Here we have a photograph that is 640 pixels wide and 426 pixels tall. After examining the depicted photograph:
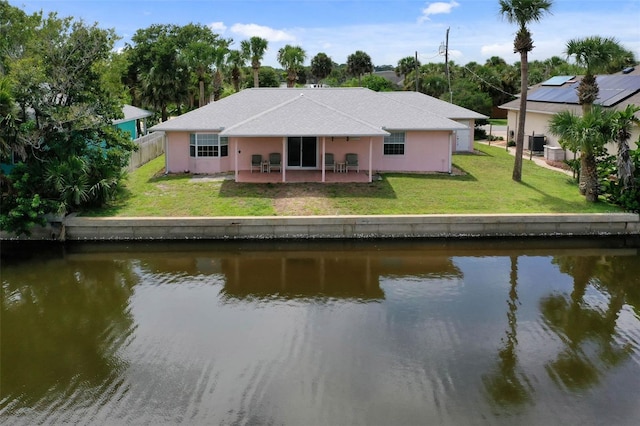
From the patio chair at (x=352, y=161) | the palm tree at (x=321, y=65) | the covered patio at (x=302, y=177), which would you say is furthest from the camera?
the palm tree at (x=321, y=65)

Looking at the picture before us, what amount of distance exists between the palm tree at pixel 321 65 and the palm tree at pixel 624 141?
255 ft

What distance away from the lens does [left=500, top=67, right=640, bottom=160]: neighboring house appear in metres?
26.0

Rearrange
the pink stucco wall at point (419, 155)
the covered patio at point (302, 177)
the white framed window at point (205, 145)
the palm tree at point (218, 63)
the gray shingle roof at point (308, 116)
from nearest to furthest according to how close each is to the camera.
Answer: the gray shingle roof at point (308, 116) < the covered patio at point (302, 177) < the white framed window at point (205, 145) < the pink stucco wall at point (419, 155) < the palm tree at point (218, 63)

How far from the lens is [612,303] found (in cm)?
1327

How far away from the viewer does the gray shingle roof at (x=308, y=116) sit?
2284cm

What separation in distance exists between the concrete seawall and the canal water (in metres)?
0.86

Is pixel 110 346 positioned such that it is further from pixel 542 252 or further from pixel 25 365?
pixel 542 252

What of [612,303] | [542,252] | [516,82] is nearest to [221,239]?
[542,252]

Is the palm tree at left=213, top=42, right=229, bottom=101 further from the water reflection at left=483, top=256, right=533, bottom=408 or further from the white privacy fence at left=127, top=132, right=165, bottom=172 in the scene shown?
the water reflection at left=483, top=256, right=533, bottom=408

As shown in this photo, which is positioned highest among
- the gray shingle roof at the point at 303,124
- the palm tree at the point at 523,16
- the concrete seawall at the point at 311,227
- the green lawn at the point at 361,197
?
the palm tree at the point at 523,16

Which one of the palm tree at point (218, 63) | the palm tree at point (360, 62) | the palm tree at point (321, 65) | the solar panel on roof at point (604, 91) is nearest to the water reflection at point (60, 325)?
the solar panel on roof at point (604, 91)

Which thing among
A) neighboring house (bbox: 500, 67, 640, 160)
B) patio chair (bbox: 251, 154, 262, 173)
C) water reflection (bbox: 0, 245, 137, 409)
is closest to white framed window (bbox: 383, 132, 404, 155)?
patio chair (bbox: 251, 154, 262, 173)

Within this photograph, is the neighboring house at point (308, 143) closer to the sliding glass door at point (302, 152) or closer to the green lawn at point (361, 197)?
the sliding glass door at point (302, 152)

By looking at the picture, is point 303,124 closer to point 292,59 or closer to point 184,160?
point 184,160
